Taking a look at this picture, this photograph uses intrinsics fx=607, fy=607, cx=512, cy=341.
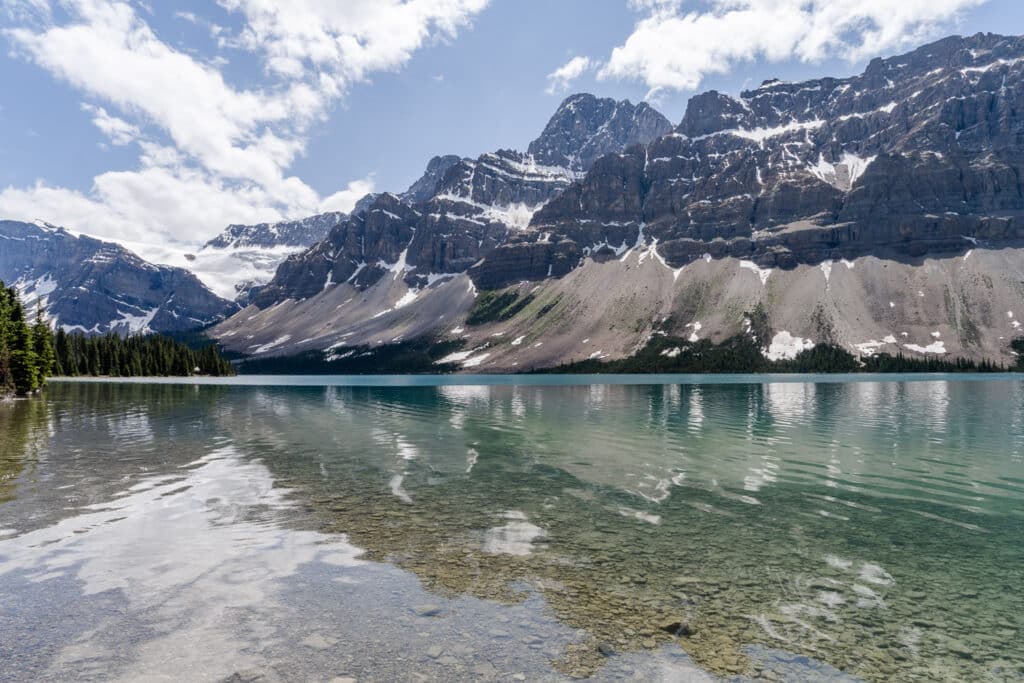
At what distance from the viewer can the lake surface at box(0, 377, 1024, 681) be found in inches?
488

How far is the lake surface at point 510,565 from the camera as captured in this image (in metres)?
12.4

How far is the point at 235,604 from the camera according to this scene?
1510cm

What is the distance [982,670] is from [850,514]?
14.1 m

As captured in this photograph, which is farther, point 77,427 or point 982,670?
point 77,427

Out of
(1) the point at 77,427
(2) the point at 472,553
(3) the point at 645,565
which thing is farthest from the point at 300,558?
(1) the point at 77,427

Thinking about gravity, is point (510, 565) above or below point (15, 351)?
below

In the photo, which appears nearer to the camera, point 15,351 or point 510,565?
point 510,565

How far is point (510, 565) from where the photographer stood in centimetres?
1842

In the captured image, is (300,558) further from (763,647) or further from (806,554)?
(806,554)

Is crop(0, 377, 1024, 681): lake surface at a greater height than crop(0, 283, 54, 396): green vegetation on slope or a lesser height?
lesser

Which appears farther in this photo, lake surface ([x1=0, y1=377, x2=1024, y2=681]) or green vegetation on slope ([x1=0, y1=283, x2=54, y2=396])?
green vegetation on slope ([x1=0, y1=283, x2=54, y2=396])

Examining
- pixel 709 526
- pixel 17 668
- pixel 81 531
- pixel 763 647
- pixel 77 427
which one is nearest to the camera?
pixel 17 668

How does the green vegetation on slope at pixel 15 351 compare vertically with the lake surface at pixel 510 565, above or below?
above

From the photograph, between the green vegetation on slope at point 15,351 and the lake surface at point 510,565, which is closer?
the lake surface at point 510,565
